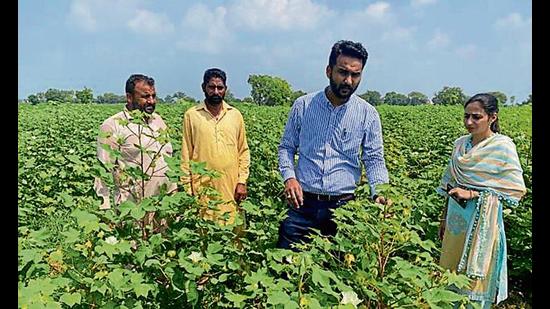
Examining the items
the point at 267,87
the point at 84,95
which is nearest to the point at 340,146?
the point at 84,95

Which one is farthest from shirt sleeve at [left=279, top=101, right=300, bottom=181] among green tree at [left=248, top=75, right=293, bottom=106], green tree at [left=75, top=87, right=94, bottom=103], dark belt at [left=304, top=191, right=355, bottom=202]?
green tree at [left=248, top=75, right=293, bottom=106]

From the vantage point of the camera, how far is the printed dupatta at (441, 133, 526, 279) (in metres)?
2.83

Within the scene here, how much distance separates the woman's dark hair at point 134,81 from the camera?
128 inches

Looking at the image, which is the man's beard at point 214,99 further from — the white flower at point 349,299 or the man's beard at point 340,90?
the white flower at point 349,299

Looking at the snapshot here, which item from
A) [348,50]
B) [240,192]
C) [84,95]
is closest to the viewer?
[348,50]

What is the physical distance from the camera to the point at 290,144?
9.84 ft

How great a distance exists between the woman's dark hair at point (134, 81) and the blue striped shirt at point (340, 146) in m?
1.04

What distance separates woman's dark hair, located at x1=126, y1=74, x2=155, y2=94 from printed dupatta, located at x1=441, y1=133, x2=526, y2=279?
6.24 ft

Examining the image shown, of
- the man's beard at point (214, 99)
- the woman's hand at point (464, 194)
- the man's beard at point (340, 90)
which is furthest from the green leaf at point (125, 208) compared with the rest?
the woman's hand at point (464, 194)

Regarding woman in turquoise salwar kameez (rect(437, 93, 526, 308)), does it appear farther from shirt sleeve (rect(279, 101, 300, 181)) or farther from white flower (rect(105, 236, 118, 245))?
white flower (rect(105, 236, 118, 245))

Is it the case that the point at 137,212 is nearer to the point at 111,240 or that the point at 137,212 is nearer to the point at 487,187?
the point at 111,240

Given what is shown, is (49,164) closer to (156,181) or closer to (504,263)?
(156,181)

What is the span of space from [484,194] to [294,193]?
1.02m

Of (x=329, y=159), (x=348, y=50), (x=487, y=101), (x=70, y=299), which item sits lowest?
(x=70, y=299)
